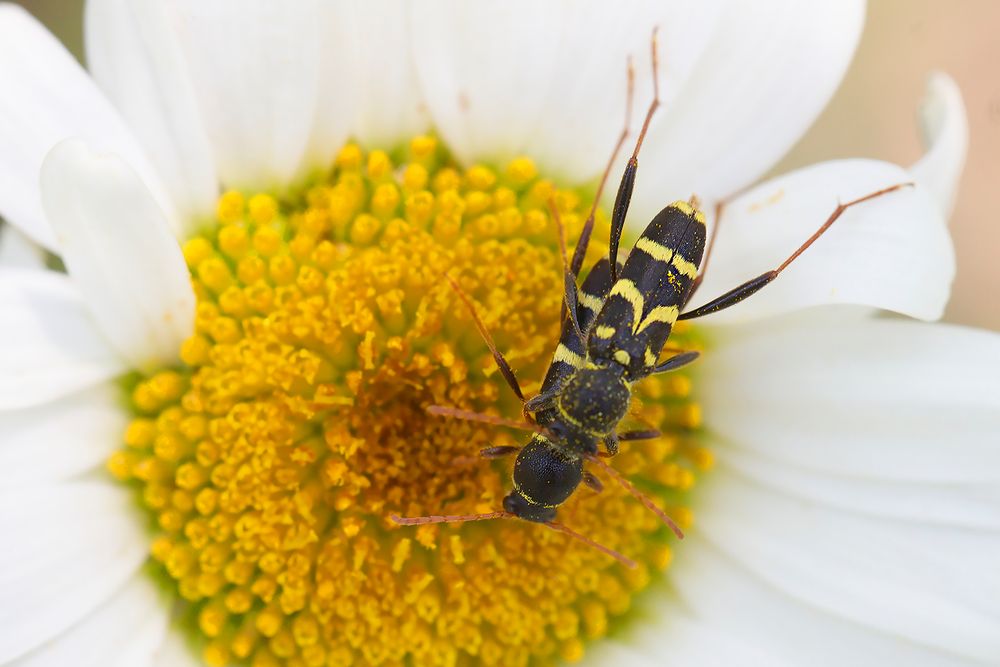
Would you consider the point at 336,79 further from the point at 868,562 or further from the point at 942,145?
the point at 868,562

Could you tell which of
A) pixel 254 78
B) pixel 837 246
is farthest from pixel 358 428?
pixel 837 246

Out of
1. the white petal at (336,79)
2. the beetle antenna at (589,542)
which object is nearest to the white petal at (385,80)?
the white petal at (336,79)

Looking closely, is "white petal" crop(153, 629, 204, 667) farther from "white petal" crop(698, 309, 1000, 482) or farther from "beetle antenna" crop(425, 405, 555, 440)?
"white petal" crop(698, 309, 1000, 482)

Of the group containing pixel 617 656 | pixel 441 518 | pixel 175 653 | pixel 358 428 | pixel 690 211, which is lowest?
pixel 617 656

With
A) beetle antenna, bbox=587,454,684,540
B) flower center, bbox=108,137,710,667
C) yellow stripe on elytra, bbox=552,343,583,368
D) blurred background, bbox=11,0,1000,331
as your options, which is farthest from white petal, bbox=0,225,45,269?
blurred background, bbox=11,0,1000,331

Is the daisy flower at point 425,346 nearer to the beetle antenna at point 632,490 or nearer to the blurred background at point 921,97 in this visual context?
the beetle antenna at point 632,490

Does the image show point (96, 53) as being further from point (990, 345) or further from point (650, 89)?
point (990, 345)

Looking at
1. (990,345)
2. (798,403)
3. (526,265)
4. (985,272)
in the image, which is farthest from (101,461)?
(985,272)
